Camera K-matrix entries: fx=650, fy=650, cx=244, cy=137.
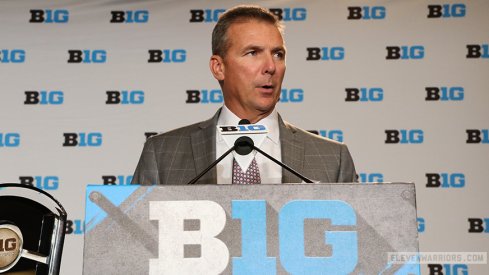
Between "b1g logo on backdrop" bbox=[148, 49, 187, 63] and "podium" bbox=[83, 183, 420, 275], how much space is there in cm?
245

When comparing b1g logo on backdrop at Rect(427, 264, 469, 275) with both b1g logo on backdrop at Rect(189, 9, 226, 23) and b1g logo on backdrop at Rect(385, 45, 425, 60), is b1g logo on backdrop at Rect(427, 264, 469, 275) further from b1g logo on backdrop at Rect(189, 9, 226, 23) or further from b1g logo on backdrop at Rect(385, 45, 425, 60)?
b1g logo on backdrop at Rect(189, 9, 226, 23)

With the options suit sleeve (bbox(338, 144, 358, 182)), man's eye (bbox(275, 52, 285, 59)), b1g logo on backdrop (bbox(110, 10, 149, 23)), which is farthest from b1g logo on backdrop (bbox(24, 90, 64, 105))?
suit sleeve (bbox(338, 144, 358, 182))

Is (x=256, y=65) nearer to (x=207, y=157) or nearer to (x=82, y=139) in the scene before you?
(x=207, y=157)

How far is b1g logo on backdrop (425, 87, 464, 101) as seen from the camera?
343 centimetres

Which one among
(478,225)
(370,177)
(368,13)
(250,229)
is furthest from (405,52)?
(250,229)

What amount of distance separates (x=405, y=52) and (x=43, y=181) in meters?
2.04

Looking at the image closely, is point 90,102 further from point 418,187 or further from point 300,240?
point 300,240

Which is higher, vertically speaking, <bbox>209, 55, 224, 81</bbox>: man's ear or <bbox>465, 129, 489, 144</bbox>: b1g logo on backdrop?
<bbox>465, 129, 489, 144</bbox>: b1g logo on backdrop

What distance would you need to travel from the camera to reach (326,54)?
3504 mm

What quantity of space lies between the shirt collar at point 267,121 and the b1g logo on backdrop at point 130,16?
172 centimetres

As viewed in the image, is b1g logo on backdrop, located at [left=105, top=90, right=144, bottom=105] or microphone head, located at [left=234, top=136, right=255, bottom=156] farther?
b1g logo on backdrop, located at [left=105, top=90, right=144, bottom=105]

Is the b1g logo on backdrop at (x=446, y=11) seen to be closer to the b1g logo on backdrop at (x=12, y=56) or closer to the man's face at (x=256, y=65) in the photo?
the man's face at (x=256, y=65)

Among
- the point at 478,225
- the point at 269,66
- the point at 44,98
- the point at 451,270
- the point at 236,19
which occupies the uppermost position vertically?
the point at 44,98

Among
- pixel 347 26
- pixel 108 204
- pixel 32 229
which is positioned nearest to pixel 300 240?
pixel 108 204
